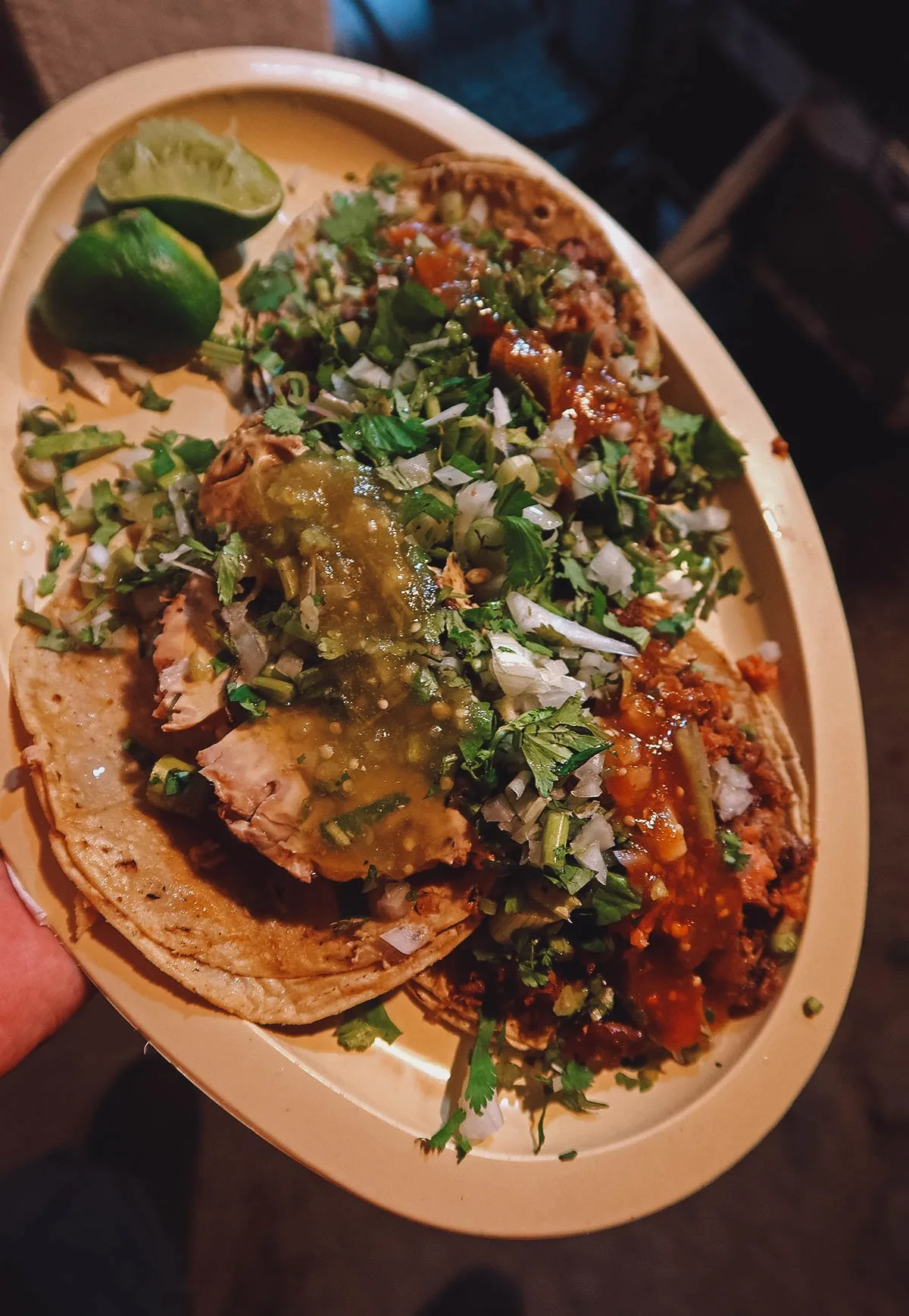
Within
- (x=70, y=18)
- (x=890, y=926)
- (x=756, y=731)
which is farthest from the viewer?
(x=890, y=926)

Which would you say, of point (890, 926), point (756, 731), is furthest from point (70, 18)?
point (890, 926)

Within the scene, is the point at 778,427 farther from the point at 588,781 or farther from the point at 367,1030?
the point at 367,1030

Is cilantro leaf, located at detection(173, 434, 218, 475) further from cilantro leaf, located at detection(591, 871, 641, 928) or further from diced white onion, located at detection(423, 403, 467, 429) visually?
cilantro leaf, located at detection(591, 871, 641, 928)

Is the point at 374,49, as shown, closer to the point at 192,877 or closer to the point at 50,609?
the point at 50,609

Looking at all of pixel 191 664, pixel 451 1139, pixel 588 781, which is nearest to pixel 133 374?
pixel 191 664

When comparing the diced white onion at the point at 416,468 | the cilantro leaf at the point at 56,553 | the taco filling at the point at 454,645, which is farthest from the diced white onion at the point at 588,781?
the cilantro leaf at the point at 56,553

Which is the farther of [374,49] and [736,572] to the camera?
[374,49]

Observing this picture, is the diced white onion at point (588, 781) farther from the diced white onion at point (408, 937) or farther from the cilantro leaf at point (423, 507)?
the cilantro leaf at point (423, 507)
